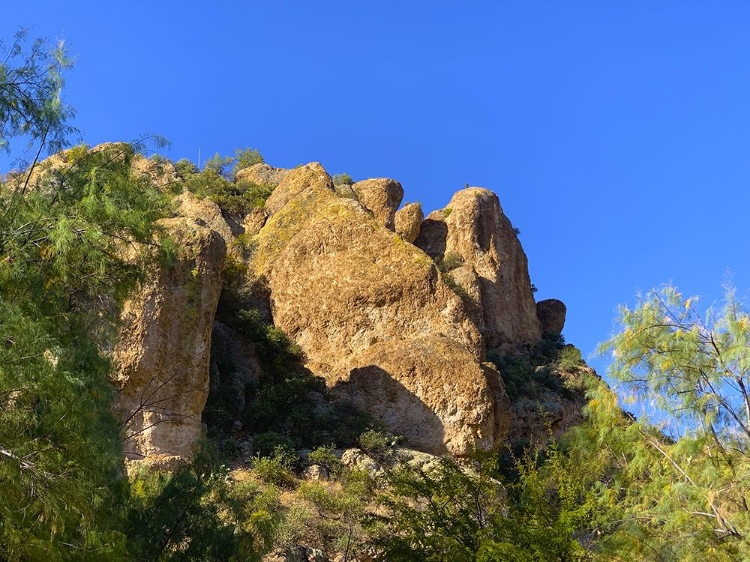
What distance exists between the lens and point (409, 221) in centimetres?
3444

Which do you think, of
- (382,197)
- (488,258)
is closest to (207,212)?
(382,197)

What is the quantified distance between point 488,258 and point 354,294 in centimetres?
1008

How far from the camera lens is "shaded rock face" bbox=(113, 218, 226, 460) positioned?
17922 millimetres

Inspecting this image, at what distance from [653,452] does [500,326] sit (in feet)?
67.7

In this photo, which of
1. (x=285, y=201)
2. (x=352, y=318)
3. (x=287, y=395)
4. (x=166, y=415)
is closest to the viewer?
(x=166, y=415)

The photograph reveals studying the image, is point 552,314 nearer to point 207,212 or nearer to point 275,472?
point 207,212

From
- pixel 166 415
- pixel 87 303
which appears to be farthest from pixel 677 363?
pixel 166 415

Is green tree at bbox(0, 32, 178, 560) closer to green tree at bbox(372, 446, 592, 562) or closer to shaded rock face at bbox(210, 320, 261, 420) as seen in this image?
green tree at bbox(372, 446, 592, 562)

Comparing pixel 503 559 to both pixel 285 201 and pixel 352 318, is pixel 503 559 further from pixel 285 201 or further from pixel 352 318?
pixel 285 201

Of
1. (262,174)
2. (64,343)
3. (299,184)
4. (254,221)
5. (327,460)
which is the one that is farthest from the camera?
(262,174)

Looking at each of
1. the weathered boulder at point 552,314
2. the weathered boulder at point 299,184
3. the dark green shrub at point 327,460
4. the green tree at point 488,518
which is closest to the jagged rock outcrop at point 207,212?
the weathered boulder at point 299,184

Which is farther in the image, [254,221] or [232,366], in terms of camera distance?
[254,221]

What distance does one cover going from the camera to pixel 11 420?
7.50 m

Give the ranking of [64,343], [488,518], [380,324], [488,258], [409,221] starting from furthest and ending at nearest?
[409,221], [488,258], [380,324], [488,518], [64,343]
